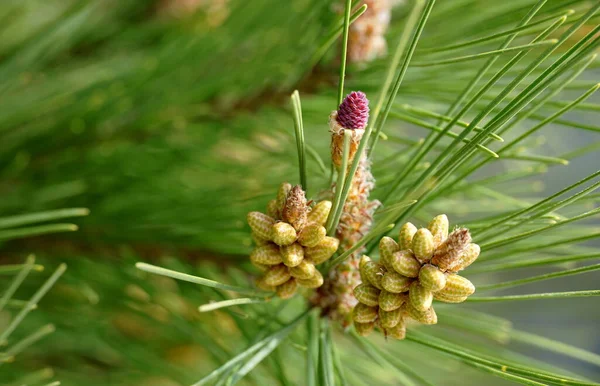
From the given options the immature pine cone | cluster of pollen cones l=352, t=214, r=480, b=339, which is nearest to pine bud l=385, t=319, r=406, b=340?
cluster of pollen cones l=352, t=214, r=480, b=339

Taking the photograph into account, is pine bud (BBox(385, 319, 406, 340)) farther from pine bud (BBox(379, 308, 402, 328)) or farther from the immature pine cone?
the immature pine cone

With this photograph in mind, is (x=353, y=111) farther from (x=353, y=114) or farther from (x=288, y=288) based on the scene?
(x=288, y=288)

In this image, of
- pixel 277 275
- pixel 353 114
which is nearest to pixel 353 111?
pixel 353 114

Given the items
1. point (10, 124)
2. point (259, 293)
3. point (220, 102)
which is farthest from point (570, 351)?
point (10, 124)

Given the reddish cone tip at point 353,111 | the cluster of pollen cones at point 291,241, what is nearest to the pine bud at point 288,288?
the cluster of pollen cones at point 291,241

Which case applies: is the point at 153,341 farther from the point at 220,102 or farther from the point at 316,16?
the point at 316,16

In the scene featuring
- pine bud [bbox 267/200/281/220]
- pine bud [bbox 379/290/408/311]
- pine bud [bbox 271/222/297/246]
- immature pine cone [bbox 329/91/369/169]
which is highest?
immature pine cone [bbox 329/91/369/169]
